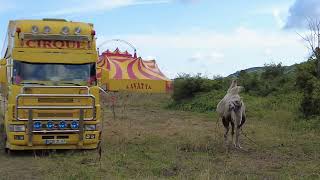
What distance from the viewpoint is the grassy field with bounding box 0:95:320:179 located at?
36.3ft

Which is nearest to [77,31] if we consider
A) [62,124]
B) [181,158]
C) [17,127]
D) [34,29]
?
[34,29]

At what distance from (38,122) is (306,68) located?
14.8m

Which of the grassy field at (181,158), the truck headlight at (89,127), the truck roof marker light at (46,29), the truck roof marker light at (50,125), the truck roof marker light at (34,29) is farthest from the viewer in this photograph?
the truck roof marker light at (46,29)

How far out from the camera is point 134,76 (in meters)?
19.8

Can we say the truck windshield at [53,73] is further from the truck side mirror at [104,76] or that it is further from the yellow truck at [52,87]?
the truck side mirror at [104,76]

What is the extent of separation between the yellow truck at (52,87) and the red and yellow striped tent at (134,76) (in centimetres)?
239

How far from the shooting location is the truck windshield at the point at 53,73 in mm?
14023

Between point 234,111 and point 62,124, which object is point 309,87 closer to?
point 234,111

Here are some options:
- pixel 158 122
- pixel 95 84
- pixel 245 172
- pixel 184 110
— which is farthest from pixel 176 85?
pixel 245 172

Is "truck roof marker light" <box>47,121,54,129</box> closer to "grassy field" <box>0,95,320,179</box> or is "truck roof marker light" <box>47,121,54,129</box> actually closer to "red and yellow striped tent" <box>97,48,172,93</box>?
"grassy field" <box>0,95,320,179</box>

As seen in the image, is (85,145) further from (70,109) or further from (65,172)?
(65,172)

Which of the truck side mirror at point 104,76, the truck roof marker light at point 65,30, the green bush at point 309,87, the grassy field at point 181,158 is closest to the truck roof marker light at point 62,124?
the grassy field at point 181,158

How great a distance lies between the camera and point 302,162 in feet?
42.5

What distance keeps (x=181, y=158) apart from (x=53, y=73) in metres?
3.96
